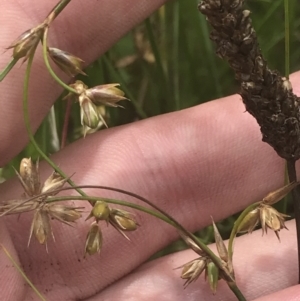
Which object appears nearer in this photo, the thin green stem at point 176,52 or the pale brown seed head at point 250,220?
the pale brown seed head at point 250,220

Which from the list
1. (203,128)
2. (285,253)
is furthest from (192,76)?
(285,253)

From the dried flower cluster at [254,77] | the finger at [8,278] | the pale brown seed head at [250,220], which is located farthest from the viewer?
the finger at [8,278]

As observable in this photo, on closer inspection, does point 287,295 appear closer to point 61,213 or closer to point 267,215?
point 267,215

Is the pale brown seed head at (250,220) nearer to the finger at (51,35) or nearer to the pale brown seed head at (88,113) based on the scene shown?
the pale brown seed head at (88,113)

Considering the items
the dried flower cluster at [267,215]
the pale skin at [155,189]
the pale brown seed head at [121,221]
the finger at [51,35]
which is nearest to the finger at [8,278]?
the pale skin at [155,189]

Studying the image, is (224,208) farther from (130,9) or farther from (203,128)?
(130,9)

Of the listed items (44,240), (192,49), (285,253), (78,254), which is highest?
(192,49)

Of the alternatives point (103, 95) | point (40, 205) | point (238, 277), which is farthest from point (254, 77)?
point (238, 277)

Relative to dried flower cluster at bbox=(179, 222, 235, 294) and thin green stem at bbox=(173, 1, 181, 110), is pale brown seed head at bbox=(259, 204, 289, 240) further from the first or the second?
thin green stem at bbox=(173, 1, 181, 110)
